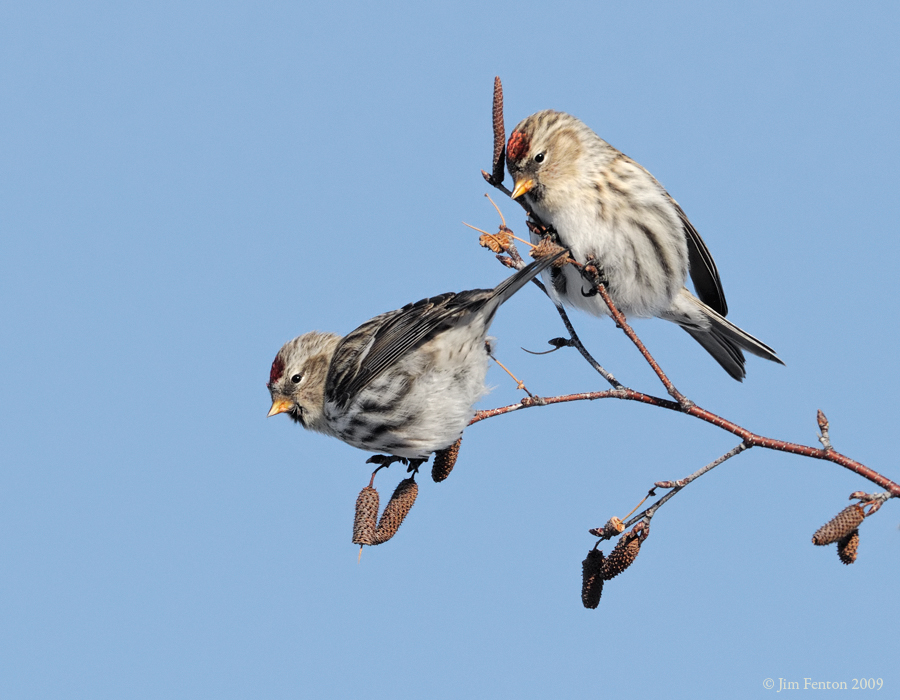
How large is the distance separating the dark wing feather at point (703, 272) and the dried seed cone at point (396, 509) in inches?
71.6

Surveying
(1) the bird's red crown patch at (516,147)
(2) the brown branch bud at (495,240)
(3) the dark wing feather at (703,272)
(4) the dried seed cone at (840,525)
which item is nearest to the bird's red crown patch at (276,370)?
(2) the brown branch bud at (495,240)

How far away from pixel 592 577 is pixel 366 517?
0.80 metres

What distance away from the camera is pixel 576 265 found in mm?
3889

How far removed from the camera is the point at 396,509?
11.3 ft

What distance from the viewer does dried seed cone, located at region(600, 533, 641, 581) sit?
3.08m

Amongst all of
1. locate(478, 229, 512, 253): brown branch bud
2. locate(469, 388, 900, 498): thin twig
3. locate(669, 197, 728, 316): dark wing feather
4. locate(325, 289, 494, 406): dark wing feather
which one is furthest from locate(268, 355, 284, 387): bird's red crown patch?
locate(669, 197, 728, 316): dark wing feather

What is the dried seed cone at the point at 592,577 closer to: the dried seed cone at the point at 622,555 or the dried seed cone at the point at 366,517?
the dried seed cone at the point at 622,555

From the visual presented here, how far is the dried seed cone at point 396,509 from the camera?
3367 millimetres

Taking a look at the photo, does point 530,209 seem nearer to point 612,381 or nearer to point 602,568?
point 612,381

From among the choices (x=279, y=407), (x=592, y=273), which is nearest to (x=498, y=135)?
(x=592, y=273)

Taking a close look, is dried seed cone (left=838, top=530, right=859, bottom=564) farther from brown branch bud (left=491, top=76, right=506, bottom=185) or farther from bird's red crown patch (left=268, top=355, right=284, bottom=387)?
bird's red crown patch (left=268, top=355, right=284, bottom=387)

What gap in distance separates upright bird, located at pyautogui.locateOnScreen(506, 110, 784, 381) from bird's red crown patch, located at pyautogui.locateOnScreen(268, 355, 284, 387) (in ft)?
4.09

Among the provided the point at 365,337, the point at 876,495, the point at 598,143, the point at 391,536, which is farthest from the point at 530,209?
the point at 876,495

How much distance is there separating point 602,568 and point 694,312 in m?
1.90
